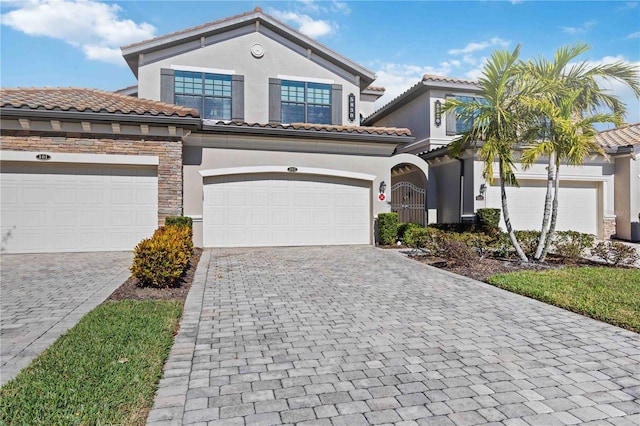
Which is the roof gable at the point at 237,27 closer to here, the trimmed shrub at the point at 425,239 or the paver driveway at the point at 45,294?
the trimmed shrub at the point at 425,239

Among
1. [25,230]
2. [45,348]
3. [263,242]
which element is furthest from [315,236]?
[45,348]

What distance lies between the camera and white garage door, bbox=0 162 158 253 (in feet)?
36.5

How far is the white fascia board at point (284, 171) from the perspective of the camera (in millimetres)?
12773

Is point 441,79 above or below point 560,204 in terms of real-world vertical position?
above

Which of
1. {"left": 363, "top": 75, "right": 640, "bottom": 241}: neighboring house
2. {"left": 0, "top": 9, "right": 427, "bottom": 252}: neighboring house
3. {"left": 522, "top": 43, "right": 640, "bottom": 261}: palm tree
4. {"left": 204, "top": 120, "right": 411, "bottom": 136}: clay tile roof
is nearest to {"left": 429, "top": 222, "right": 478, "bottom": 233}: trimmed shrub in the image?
{"left": 363, "top": 75, "right": 640, "bottom": 241}: neighboring house

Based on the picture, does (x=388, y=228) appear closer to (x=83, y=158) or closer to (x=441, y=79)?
(x=441, y=79)

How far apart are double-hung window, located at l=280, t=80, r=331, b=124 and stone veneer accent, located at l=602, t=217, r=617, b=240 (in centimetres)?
1274

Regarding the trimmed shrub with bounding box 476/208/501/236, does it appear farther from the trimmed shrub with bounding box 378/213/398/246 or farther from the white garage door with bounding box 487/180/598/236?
the trimmed shrub with bounding box 378/213/398/246

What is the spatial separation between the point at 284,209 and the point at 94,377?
10.4 meters

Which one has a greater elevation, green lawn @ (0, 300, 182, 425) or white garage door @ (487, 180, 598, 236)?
white garage door @ (487, 180, 598, 236)

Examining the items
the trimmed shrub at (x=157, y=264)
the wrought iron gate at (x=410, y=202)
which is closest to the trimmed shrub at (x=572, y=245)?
the wrought iron gate at (x=410, y=202)

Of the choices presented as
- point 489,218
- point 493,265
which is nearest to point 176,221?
point 493,265

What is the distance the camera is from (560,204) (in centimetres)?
1627

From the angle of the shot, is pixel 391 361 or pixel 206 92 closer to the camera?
pixel 391 361
